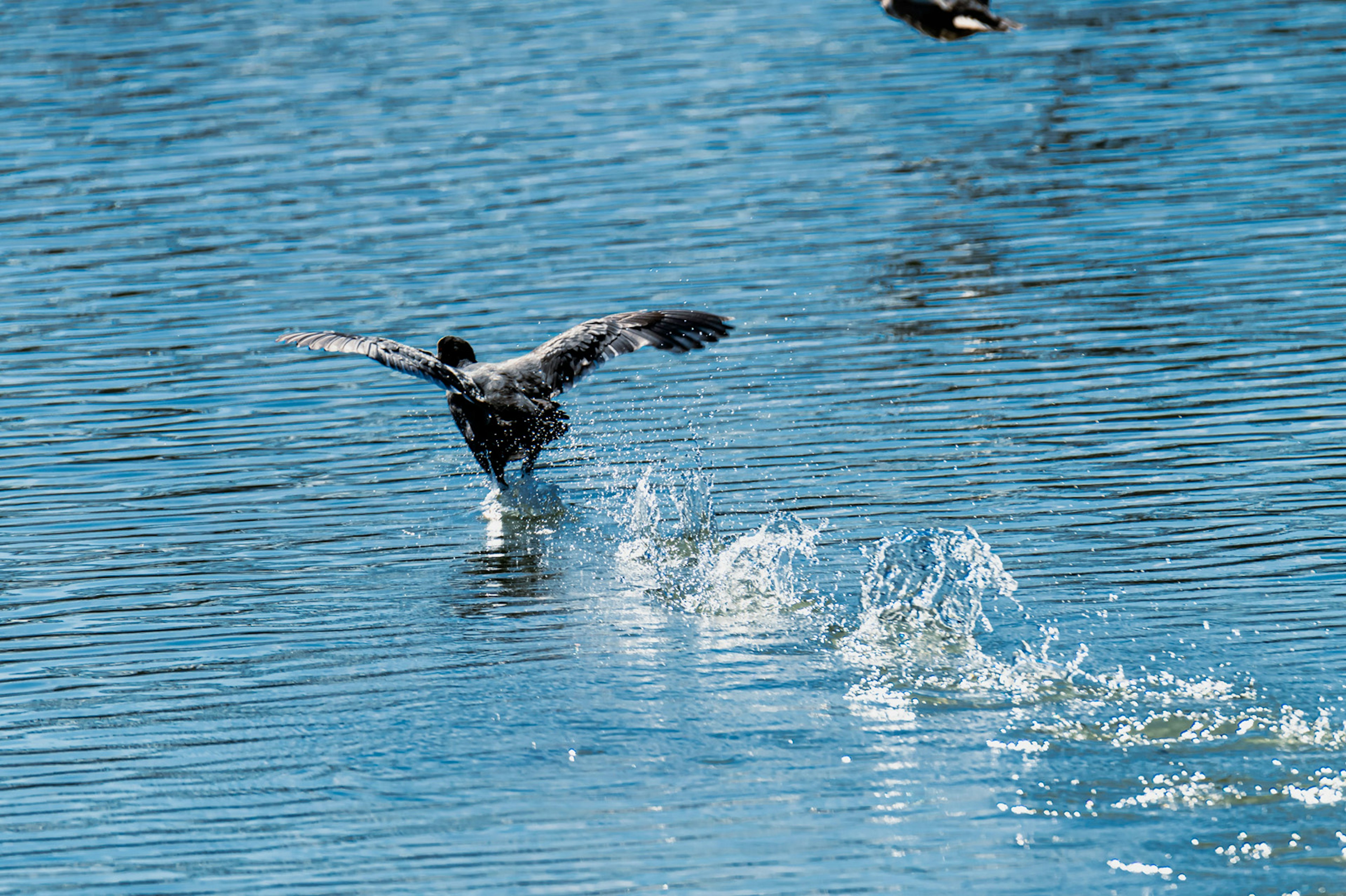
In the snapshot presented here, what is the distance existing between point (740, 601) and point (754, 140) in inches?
477

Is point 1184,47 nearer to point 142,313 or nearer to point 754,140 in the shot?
point 754,140

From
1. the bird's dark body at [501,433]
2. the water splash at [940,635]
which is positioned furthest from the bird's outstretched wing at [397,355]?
the water splash at [940,635]

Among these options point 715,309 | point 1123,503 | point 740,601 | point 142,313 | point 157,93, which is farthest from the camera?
point 157,93

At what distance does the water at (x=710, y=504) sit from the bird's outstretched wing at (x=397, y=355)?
857 millimetres

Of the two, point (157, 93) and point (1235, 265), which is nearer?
point (1235, 265)

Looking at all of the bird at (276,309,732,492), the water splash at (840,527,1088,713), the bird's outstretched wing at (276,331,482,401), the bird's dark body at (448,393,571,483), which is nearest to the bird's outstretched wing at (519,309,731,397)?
the bird at (276,309,732,492)

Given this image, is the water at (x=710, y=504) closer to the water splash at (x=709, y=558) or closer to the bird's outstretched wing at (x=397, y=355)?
the water splash at (x=709, y=558)

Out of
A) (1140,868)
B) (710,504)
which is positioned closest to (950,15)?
(710,504)

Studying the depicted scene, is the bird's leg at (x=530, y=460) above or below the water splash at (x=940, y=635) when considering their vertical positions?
above

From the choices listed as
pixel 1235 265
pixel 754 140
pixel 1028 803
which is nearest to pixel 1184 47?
pixel 754 140

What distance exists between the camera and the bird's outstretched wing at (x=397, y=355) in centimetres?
1016

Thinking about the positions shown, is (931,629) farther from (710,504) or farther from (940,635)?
(710,504)

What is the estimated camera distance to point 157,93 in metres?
24.8

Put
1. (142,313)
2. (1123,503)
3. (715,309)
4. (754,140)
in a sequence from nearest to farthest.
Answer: (1123,503), (715,309), (142,313), (754,140)
